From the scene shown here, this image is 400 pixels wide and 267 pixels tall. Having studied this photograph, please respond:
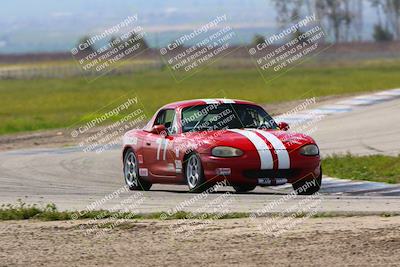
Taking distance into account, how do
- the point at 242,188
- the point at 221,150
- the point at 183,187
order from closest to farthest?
the point at 221,150 < the point at 242,188 < the point at 183,187

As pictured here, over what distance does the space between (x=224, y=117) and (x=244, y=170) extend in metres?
1.29

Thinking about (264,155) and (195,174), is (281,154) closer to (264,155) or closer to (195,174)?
(264,155)

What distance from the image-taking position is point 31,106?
52.3 metres

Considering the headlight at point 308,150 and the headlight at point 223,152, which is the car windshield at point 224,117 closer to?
the headlight at point 223,152

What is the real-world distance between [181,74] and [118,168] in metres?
65.2

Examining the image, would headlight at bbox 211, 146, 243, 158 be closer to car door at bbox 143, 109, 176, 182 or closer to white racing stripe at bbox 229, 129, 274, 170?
white racing stripe at bbox 229, 129, 274, 170

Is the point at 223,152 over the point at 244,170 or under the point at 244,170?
over

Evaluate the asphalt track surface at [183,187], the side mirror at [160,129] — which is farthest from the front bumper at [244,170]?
the side mirror at [160,129]

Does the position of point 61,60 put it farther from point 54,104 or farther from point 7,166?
point 7,166

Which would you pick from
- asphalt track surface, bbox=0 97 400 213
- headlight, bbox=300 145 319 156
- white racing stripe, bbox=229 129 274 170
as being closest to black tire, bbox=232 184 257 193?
asphalt track surface, bbox=0 97 400 213

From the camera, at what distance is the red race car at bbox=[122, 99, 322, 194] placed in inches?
599

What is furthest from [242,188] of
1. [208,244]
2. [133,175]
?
[208,244]

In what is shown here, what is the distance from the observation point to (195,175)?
15562 millimetres

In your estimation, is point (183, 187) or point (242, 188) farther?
point (183, 187)
